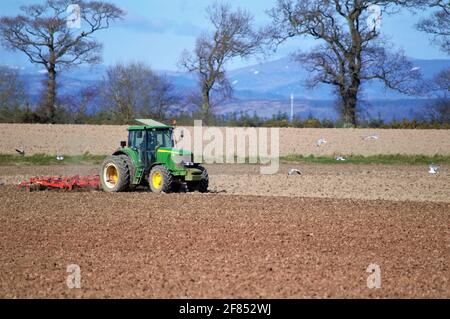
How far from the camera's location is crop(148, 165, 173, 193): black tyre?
17.6 m

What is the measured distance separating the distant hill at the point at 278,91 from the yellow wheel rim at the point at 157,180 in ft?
72.1

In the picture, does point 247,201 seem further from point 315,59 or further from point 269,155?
point 315,59

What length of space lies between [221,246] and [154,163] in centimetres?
689

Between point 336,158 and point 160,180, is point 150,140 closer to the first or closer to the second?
point 160,180

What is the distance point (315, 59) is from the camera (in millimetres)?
41219

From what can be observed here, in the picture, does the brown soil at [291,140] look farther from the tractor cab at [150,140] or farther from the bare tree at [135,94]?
the tractor cab at [150,140]

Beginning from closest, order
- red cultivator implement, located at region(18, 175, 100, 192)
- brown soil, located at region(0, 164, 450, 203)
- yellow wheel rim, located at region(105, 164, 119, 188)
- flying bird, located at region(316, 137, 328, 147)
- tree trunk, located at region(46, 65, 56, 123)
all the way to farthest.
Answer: yellow wheel rim, located at region(105, 164, 119, 188), red cultivator implement, located at region(18, 175, 100, 192), brown soil, located at region(0, 164, 450, 203), flying bird, located at region(316, 137, 328, 147), tree trunk, located at region(46, 65, 56, 123)

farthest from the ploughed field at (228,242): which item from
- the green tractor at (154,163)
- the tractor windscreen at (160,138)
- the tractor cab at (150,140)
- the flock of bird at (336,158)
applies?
the flock of bird at (336,158)

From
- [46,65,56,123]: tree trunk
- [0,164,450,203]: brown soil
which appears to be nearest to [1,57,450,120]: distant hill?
[46,65,56,123]: tree trunk

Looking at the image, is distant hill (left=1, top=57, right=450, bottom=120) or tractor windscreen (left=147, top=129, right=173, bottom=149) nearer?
tractor windscreen (left=147, top=129, right=173, bottom=149)

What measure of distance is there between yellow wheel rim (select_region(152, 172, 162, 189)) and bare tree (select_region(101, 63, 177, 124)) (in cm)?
2235

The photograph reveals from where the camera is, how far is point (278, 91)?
519ft

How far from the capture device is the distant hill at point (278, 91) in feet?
154

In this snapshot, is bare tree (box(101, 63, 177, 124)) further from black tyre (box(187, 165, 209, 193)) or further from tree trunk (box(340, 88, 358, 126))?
black tyre (box(187, 165, 209, 193))
